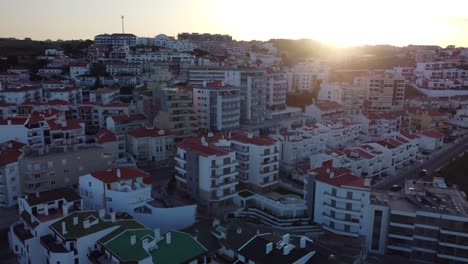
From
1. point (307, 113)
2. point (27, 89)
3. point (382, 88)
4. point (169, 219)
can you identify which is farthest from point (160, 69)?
point (169, 219)

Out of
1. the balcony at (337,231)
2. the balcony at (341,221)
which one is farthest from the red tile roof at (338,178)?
the balcony at (337,231)

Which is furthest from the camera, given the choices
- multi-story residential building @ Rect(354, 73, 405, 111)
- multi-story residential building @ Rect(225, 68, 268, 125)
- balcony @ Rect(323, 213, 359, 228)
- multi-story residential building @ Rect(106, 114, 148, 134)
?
multi-story residential building @ Rect(354, 73, 405, 111)

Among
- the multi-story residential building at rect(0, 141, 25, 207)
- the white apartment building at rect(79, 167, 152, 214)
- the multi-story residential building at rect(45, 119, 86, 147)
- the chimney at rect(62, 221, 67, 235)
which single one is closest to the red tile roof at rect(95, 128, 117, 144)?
the multi-story residential building at rect(45, 119, 86, 147)

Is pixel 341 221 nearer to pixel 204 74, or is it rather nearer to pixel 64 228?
pixel 64 228

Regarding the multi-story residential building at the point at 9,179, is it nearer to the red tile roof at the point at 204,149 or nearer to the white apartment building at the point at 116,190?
the white apartment building at the point at 116,190

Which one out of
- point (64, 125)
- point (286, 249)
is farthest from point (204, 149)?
point (64, 125)

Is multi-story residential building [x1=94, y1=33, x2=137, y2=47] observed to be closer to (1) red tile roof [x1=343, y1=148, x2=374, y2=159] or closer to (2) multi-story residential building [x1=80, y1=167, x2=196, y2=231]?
(1) red tile roof [x1=343, y1=148, x2=374, y2=159]
